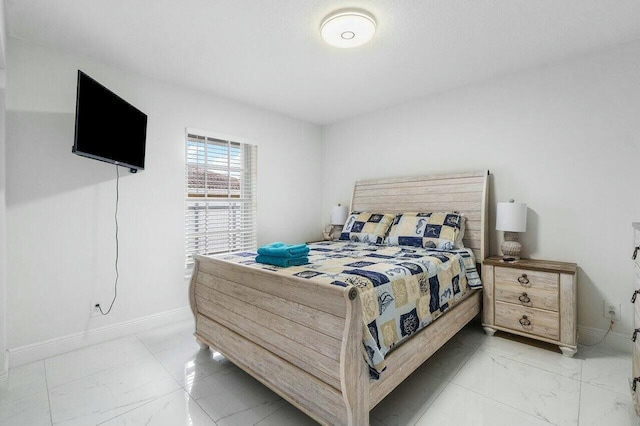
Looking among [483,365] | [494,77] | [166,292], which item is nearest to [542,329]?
[483,365]

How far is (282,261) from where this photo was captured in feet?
6.65

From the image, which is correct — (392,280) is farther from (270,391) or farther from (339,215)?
(339,215)

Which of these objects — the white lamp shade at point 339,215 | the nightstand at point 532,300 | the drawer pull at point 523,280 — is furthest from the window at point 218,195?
the drawer pull at point 523,280

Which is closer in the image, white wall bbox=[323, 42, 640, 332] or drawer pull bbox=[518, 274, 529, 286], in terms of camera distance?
white wall bbox=[323, 42, 640, 332]

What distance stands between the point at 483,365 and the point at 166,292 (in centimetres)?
301

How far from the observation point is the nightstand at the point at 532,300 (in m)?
2.39

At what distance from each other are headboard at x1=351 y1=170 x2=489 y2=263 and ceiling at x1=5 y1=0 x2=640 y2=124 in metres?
1.08

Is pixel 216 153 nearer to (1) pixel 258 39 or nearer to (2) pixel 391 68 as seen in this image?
(1) pixel 258 39

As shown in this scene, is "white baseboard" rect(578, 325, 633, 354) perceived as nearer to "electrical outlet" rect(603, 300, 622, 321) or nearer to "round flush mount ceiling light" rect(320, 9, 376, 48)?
"electrical outlet" rect(603, 300, 622, 321)

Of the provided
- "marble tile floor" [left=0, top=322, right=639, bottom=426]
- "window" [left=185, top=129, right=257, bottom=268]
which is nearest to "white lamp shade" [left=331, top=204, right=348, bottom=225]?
"window" [left=185, top=129, right=257, bottom=268]

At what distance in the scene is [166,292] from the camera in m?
3.12

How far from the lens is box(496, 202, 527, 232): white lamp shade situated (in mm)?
2734

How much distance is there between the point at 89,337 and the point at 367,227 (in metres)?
2.90

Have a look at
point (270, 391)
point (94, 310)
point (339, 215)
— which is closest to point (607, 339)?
point (270, 391)
